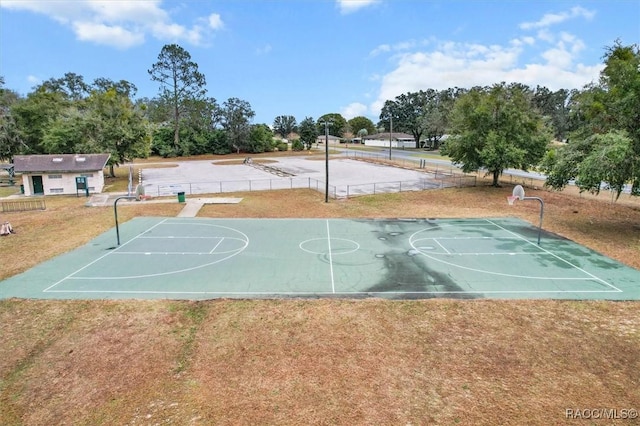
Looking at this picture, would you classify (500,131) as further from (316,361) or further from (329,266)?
(316,361)

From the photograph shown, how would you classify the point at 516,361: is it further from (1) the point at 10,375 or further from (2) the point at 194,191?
(2) the point at 194,191

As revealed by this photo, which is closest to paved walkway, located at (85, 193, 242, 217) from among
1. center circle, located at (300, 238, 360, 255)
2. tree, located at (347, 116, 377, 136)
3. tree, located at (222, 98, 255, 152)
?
center circle, located at (300, 238, 360, 255)

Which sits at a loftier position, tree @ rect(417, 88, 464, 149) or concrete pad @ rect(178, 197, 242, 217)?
tree @ rect(417, 88, 464, 149)

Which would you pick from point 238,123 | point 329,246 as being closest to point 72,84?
point 238,123

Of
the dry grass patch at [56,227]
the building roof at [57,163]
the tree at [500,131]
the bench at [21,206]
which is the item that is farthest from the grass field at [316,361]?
the building roof at [57,163]

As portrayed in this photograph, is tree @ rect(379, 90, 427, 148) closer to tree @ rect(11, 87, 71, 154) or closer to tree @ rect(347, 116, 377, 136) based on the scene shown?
tree @ rect(347, 116, 377, 136)
